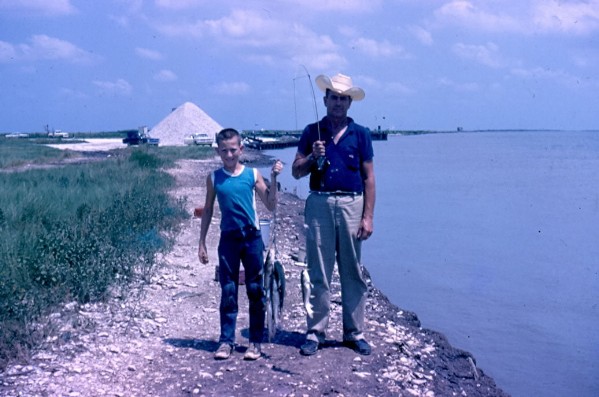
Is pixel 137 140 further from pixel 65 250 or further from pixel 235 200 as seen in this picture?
pixel 235 200

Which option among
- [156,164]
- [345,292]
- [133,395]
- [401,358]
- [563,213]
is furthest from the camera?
[156,164]

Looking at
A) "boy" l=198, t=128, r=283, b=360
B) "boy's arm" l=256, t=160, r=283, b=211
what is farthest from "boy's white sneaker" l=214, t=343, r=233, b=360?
"boy's arm" l=256, t=160, r=283, b=211

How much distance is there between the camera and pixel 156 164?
29922mm

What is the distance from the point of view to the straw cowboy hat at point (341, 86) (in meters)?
5.13

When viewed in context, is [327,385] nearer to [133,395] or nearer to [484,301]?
[133,395]

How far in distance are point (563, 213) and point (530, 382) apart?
17.2 meters

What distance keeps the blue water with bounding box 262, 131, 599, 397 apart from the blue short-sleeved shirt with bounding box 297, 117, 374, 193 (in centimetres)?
397

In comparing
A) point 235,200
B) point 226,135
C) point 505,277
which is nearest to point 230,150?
point 226,135

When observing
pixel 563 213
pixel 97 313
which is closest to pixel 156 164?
pixel 563 213

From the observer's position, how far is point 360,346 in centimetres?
558

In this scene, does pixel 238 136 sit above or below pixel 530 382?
above

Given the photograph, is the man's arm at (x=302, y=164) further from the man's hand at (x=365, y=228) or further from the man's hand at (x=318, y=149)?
the man's hand at (x=365, y=228)

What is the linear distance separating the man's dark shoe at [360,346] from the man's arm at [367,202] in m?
0.97

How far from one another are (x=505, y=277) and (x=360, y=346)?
850 cm
